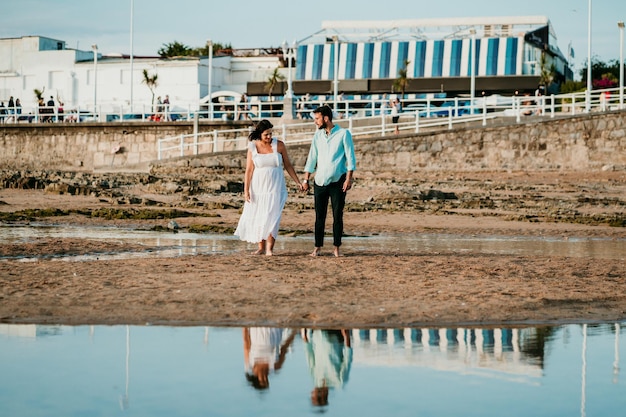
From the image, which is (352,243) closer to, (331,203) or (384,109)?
(331,203)

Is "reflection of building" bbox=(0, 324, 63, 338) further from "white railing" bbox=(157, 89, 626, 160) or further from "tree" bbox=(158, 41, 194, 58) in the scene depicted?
"tree" bbox=(158, 41, 194, 58)

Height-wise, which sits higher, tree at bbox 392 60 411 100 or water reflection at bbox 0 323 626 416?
tree at bbox 392 60 411 100

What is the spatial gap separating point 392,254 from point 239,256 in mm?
1915

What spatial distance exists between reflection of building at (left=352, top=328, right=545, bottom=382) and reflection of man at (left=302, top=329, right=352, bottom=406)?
77 millimetres

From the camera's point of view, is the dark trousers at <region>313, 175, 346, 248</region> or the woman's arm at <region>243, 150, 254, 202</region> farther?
the woman's arm at <region>243, 150, 254, 202</region>

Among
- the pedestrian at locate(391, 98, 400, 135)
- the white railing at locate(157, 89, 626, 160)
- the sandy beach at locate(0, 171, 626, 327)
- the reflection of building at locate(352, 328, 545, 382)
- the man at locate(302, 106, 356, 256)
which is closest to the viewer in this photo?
the reflection of building at locate(352, 328, 545, 382)

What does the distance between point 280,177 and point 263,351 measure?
545cm

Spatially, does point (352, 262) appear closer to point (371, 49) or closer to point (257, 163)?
point (257, 163)

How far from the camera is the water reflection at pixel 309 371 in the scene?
5059 mm

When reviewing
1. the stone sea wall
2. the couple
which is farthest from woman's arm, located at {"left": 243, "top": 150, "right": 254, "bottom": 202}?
the stone sea wall

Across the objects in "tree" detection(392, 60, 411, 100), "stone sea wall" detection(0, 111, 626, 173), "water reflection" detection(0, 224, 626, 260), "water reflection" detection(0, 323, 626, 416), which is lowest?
"water reflection" detection(0, 323, 626, 416)

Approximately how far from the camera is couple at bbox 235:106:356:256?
1152 centimetres

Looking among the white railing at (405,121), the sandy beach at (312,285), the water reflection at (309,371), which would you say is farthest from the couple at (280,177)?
the white railing at (405,121)

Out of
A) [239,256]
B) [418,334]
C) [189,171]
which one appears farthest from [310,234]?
[189,171]
